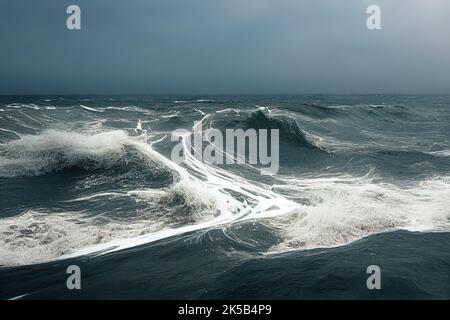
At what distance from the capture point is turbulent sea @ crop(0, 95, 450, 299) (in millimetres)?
6562

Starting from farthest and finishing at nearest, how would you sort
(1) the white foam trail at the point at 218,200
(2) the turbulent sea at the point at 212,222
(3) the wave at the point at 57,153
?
(3) the wave at the point at 57,153
(1) the white foam trail at the point at 218,200
(2) the turbulent sea at the point at 212,222

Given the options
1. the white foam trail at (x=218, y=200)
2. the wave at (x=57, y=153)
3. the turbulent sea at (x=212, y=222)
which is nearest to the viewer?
the turbulent sea at (x=212, y=222)

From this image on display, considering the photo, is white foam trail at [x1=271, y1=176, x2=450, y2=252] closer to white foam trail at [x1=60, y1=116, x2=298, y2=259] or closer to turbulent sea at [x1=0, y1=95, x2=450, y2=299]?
turbulent sea at [x1=0, y1=95, x2=450, y2=299]

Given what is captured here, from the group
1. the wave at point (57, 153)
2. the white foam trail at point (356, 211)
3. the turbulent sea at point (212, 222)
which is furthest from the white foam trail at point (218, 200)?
the wave at point (57, 153)

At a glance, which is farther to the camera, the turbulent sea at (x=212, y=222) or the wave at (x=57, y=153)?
the wave at (x=57, y=153)

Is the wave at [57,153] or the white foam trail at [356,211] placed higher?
the wave at [57,153]

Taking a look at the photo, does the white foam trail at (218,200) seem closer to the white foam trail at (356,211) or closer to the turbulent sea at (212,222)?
the turbulent sea at (212,222)

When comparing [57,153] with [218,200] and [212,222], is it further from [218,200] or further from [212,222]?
[212,222]

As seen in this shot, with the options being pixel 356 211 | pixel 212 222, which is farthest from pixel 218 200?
pixel 356 211

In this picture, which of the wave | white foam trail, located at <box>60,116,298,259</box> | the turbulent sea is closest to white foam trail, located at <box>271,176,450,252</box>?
the turbulent sea

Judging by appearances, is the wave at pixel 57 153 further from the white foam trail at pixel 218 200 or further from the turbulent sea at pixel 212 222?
the white foam trail at pixel 218 200

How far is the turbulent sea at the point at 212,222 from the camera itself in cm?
656

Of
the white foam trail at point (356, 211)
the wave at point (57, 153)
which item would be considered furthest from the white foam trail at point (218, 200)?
the wave at point (57, 153)

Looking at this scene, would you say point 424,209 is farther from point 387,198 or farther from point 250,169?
point 250,169
